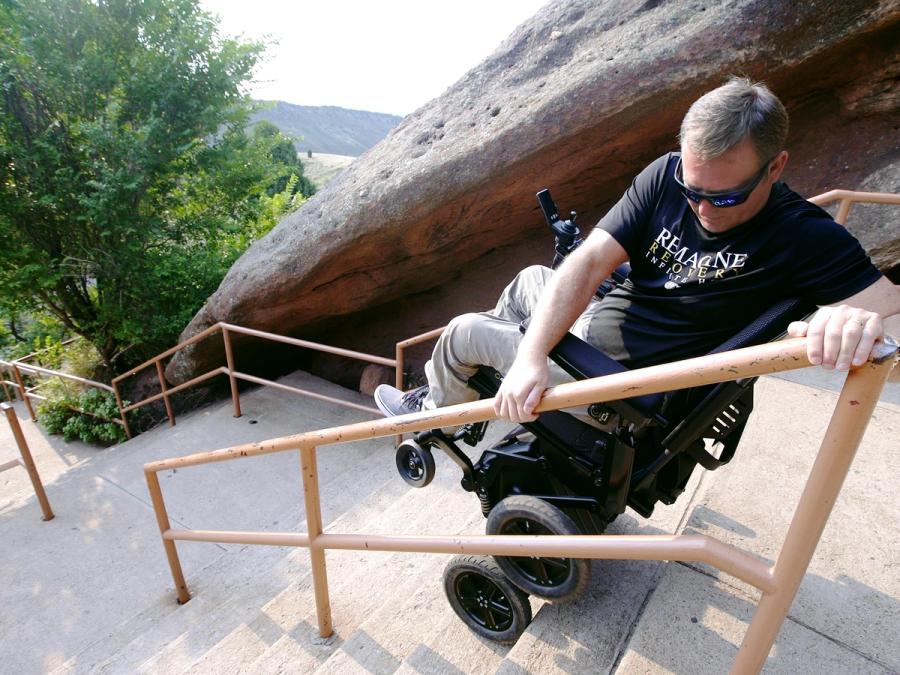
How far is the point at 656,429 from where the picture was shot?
1724 millimetres

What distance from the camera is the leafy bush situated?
7477 mm

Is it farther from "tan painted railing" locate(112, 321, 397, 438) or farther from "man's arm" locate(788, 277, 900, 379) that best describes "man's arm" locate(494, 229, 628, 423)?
A: "tan painted railing" locate(112, 321, 397, 438)

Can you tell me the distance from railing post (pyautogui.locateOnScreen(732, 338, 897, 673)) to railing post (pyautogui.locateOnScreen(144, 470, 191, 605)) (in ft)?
9.69

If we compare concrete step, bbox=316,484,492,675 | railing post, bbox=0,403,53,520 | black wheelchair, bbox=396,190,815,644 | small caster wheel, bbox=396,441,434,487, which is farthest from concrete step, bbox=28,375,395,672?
black wheelchair, bbox=396,190,815,644

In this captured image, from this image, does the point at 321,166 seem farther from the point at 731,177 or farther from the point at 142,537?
the point at 731,177

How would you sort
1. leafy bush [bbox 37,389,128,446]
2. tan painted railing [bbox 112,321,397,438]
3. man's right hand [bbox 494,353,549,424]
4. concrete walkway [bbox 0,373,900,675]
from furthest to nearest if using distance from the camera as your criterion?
leafy bush [bbox 37,389,128,446] → tan painted railing [bbox 112,321,397,438] → concrete walkway [bbox 0,373,900,675] → man's right hand [bbox 494,353,549,424]

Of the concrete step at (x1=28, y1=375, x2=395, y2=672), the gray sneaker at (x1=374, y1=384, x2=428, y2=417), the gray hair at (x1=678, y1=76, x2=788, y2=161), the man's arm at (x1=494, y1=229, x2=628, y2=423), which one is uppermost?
the gray hair at (x1=678, y1=76, x2=788, y2=161)

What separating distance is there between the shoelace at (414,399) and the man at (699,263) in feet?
1.61

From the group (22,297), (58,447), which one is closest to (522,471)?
(58,447)

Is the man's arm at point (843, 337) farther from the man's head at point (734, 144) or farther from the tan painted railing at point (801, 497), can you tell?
the man's head at point (734, 144)

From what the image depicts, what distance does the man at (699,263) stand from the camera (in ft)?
4.57

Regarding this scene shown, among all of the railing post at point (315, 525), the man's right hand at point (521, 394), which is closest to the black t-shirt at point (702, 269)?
the man's right hand at point (521, 394)

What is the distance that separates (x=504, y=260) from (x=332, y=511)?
3.27m

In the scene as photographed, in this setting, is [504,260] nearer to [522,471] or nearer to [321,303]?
[321,303]
